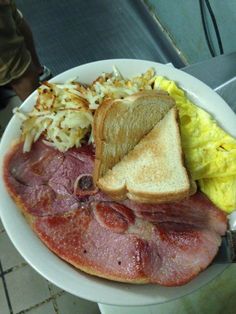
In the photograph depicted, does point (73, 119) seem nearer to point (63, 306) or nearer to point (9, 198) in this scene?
point (9, 198)

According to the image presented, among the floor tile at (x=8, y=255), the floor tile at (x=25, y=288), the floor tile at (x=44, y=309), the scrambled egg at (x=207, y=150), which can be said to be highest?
the scrambled egg at (x=207, y=150)

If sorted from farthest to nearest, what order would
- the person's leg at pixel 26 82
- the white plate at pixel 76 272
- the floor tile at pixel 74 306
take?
1. the person's leg at pixel 26 82
2. the floor tile at pixel 74 306
3. the white plate at pixel 76 272

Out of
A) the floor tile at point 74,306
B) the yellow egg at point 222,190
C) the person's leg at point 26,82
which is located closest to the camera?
the yellow egg at point 222,190

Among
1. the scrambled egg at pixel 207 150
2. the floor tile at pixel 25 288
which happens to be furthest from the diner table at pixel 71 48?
the scrambled egg at pixel 207 150

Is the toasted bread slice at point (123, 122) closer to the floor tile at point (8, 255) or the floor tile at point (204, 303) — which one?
the floor tile at point (204, 303)

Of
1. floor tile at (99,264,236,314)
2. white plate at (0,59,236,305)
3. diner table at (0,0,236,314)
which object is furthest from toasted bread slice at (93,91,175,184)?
diner table at (0,0,236,314)

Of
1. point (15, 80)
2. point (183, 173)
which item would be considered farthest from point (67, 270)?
point (15, 80)

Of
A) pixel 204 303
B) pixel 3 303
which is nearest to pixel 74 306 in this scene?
pixel 3 303
